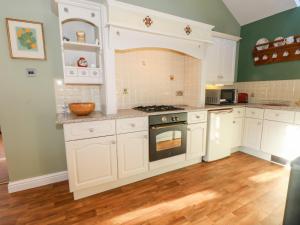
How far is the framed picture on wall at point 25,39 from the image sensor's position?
1.84 meters

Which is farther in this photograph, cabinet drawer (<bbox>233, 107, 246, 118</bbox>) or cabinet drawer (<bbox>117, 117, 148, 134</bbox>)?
cabinet drawer (<bbox>233, 107, 246, 118</bbox>)

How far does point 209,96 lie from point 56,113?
2560 millimetres

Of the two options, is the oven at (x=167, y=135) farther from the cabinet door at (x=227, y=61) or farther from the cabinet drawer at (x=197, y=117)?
the cabinet door at (x=227, y=61)

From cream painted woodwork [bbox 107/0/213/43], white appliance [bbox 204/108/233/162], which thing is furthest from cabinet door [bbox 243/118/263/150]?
cream painted woodwork [bbox 107/0/213/43]

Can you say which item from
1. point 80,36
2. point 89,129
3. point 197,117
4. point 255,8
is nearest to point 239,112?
point 197,117

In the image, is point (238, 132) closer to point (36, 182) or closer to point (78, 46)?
point (78, 46)

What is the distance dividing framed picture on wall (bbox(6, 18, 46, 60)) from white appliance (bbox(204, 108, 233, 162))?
8.29ft

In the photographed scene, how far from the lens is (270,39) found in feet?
10.0

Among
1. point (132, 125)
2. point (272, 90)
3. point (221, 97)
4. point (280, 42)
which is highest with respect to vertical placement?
point (280, 42)

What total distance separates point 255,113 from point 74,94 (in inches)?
117

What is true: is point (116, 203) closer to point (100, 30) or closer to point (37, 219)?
point (37, 219)

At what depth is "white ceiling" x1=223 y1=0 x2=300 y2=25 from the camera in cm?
279

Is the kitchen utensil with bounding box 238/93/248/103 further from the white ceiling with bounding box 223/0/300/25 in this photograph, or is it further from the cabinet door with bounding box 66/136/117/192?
the cabinet door with bounding box 66/136/117/192

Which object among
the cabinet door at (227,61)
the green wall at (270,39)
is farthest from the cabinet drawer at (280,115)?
the cabinet door at (227,61)
